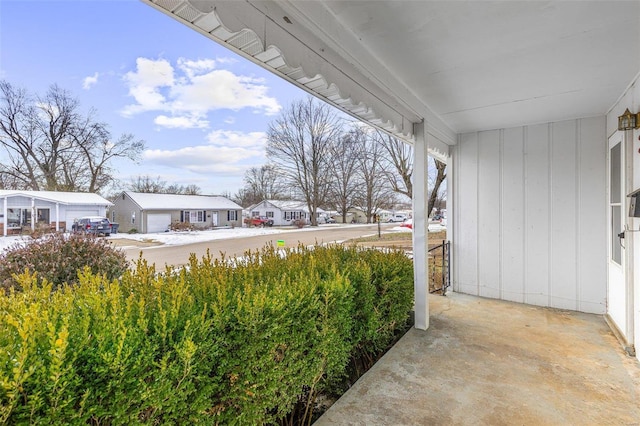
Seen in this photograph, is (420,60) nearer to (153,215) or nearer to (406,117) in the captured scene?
(406,117)

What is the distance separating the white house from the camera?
1638 millimetres

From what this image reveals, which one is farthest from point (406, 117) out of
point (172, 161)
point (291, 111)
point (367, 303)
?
point (172, 161)

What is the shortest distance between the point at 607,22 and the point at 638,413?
2.49m

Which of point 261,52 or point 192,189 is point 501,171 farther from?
point 192,189

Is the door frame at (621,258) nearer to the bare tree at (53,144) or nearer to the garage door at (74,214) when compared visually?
the garage door at (74,214)

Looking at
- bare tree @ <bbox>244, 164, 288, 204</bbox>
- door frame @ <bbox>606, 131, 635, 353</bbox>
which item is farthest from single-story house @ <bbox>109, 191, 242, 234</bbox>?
door frame @ <bbox>606, 131, 635, 353</bbox>

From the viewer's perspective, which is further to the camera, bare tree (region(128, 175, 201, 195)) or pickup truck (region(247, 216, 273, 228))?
pickup truck (region(247, 216, 273, 228))

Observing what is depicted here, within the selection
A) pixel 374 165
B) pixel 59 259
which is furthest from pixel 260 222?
pixel 59 259

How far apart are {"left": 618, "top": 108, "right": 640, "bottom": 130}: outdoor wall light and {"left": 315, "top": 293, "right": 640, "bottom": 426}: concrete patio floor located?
2042 millimetres

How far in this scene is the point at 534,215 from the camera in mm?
4027

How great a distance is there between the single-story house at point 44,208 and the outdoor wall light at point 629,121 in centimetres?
1724

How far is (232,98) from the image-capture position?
8.03 meters

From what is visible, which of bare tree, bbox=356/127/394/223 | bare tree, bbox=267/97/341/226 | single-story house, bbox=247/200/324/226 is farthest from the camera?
single-story house, bbox=247/200/324/226

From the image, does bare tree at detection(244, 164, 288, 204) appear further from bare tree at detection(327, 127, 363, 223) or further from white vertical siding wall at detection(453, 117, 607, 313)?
white vertical siding wall at detection(453, 117, 607, 313)
